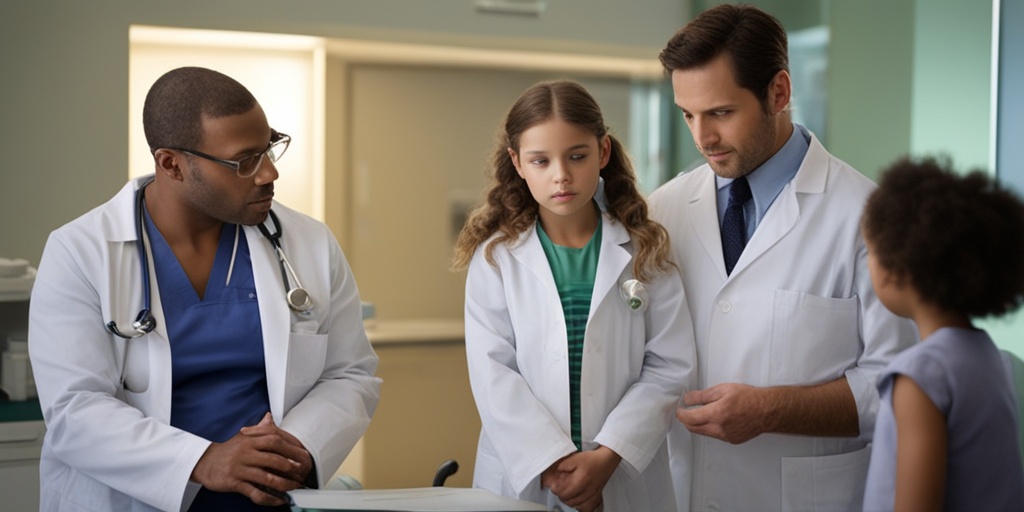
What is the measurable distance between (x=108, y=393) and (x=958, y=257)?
1.33 meters

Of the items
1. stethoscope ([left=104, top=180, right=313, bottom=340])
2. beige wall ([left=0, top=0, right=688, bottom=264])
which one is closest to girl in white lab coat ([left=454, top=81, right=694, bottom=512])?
stethoscope ([left=104, top=180, right=313, bottom=340])

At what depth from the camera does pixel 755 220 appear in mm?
1902

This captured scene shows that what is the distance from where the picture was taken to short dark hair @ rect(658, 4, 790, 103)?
1796mm

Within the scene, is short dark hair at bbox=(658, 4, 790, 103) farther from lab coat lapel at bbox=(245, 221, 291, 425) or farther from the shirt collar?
lab coat lapel at bbox=(245, 221, 291, 425)

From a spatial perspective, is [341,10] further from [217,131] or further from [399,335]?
[217,131]

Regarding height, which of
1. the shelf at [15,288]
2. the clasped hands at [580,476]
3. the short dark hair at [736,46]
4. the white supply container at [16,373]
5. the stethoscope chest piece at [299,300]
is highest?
the short dark hair at [736,46]

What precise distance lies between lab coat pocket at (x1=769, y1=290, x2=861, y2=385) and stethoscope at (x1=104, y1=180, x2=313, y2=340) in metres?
0.85

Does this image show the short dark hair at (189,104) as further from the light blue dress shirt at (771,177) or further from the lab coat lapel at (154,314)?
the light blue dress shirt at (771,177)

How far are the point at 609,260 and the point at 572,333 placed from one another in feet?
0.50

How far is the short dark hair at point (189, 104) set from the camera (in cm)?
175

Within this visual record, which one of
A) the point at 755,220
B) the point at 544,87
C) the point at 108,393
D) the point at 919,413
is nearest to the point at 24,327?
the point at 108,393

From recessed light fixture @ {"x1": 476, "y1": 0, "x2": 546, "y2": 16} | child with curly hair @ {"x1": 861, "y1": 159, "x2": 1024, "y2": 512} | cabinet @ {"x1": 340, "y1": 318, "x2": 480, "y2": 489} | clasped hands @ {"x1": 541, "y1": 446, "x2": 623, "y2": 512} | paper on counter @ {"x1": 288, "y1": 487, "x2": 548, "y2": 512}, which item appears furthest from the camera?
cabinet @ {"x1": 340, "y1": 318, "x2": 480, "y2": 489}

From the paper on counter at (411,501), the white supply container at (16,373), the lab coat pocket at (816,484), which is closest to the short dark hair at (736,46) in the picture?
the lab coat pocket at (816,484)

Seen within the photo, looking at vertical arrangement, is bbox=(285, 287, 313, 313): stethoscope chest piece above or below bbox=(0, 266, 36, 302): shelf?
above
